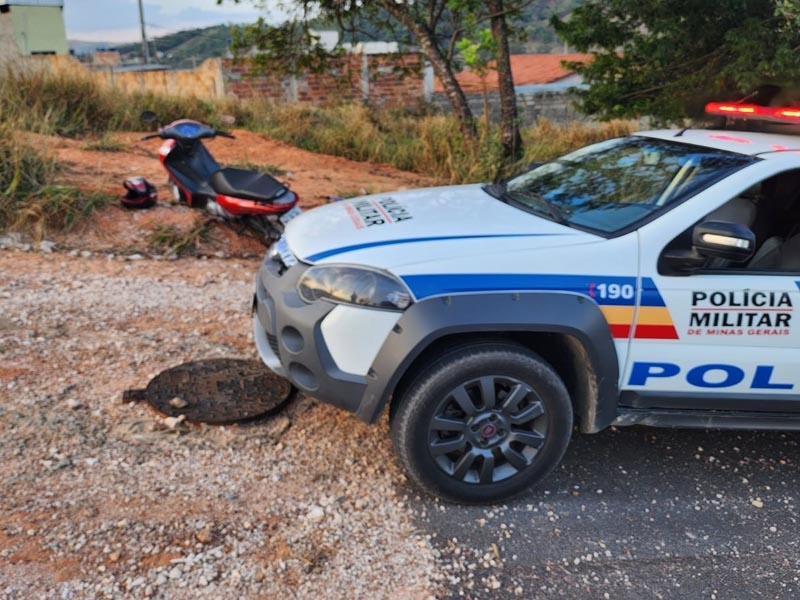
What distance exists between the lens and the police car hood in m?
3.12

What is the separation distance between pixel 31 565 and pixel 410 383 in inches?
63.9

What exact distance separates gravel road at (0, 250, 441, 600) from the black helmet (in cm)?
224

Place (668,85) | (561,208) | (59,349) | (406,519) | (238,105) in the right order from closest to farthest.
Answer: (406,519), (561,208), (59,349), (668,85), (238,105)

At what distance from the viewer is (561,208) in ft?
11.9

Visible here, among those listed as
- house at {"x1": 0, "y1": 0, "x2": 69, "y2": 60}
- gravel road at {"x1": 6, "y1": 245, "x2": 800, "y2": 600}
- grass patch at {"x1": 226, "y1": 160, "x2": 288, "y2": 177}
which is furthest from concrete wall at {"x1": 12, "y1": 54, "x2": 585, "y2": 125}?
gravel road at {"x1": 6, "y1": 245, "x2": 800, "y2": 600}

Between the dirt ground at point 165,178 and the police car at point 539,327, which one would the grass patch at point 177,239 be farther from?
the police car at point 539,327

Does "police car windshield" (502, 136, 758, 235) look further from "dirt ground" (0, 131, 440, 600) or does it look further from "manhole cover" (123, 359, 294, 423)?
"manhole cover" (123, 359, 294, 423)

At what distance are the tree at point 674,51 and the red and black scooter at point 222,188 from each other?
368 centimetres

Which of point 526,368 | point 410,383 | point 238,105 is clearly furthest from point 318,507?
point 238,105

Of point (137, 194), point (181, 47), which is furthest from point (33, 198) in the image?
point (181, 47)

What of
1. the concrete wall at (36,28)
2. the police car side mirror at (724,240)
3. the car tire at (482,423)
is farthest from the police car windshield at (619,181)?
the concrete wall at (36,28)

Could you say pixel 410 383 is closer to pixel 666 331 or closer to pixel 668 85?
pixel 666 331

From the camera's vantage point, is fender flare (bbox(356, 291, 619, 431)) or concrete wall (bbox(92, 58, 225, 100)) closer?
fender flare (bbox(356, 291, 619, 431))

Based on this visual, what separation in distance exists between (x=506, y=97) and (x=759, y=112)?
17.5 feet
